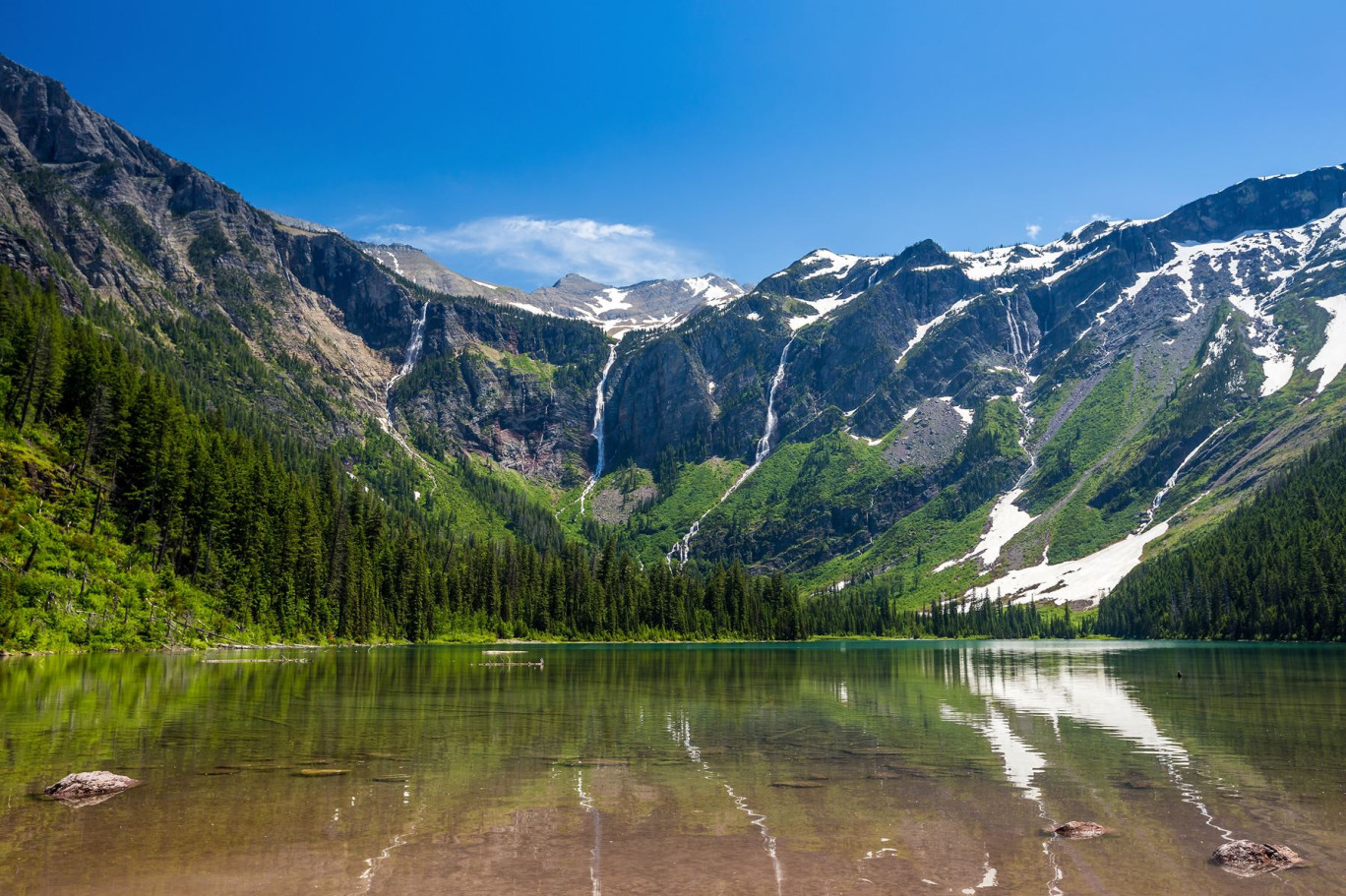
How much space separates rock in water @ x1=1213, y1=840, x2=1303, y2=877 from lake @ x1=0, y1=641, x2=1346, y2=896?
459 mm

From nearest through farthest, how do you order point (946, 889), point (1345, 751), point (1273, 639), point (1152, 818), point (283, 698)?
point (946, 889) < point (1152, 818) < point (1345, 751) < point (283, 698) < point (1273, 639)

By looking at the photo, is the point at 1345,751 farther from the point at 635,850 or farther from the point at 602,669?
the point at 602,669

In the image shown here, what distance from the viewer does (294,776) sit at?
2603 centimetres

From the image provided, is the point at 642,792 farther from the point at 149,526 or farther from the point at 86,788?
the point at 149,526

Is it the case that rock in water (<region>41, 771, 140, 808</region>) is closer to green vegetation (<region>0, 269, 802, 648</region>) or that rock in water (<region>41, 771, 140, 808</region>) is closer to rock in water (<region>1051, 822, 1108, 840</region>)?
rock in water (<region>1051, 822, 1108, 840</region>)

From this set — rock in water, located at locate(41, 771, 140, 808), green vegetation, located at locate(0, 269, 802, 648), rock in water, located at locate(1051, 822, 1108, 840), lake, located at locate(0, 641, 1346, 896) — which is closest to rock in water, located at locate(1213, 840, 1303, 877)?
lake, located at locate(0, 641, 1346, 896)

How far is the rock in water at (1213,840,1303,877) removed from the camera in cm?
1791

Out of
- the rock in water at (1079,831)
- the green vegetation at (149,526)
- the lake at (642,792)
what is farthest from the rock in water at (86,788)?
the green vegetation at (149,526)

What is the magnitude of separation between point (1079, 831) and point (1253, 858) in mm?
3521

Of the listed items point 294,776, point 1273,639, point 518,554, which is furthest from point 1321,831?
point 1273,639

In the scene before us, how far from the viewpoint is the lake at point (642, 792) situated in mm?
17156

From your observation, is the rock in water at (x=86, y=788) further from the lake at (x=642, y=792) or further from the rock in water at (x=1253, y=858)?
the rock in water at (x=1253, y=858)

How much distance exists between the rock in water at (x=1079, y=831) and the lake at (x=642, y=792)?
1.35 ft

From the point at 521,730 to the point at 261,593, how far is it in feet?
274
